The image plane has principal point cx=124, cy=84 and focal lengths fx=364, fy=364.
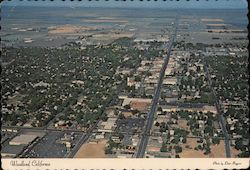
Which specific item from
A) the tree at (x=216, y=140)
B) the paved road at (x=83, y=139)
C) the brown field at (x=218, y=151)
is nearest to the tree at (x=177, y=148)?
the brown field at (x=218, y=151)

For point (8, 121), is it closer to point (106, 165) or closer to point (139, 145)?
point (139, 145)

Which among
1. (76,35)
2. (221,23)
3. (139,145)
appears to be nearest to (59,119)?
(139,145)

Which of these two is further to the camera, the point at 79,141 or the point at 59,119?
the point at 59,119

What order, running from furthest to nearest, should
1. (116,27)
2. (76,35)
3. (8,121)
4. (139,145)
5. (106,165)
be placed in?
1. (76,35)
2. (116,27)
3. (8,121)
4. (139,145)
5. (106,165)

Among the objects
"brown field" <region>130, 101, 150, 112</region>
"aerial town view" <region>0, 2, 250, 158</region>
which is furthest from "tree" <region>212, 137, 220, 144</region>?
"brown field" <region>130, 101, 150, 112</region>

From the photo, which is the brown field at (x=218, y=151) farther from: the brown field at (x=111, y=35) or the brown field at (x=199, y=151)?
Answer: the brown field at (x=111, y=35)

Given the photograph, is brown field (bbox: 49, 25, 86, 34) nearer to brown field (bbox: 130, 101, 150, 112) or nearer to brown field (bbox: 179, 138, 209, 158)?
brown field (bbox: 130, 101, 150, 112)

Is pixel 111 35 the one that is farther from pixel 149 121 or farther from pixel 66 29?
pixel 149 121
